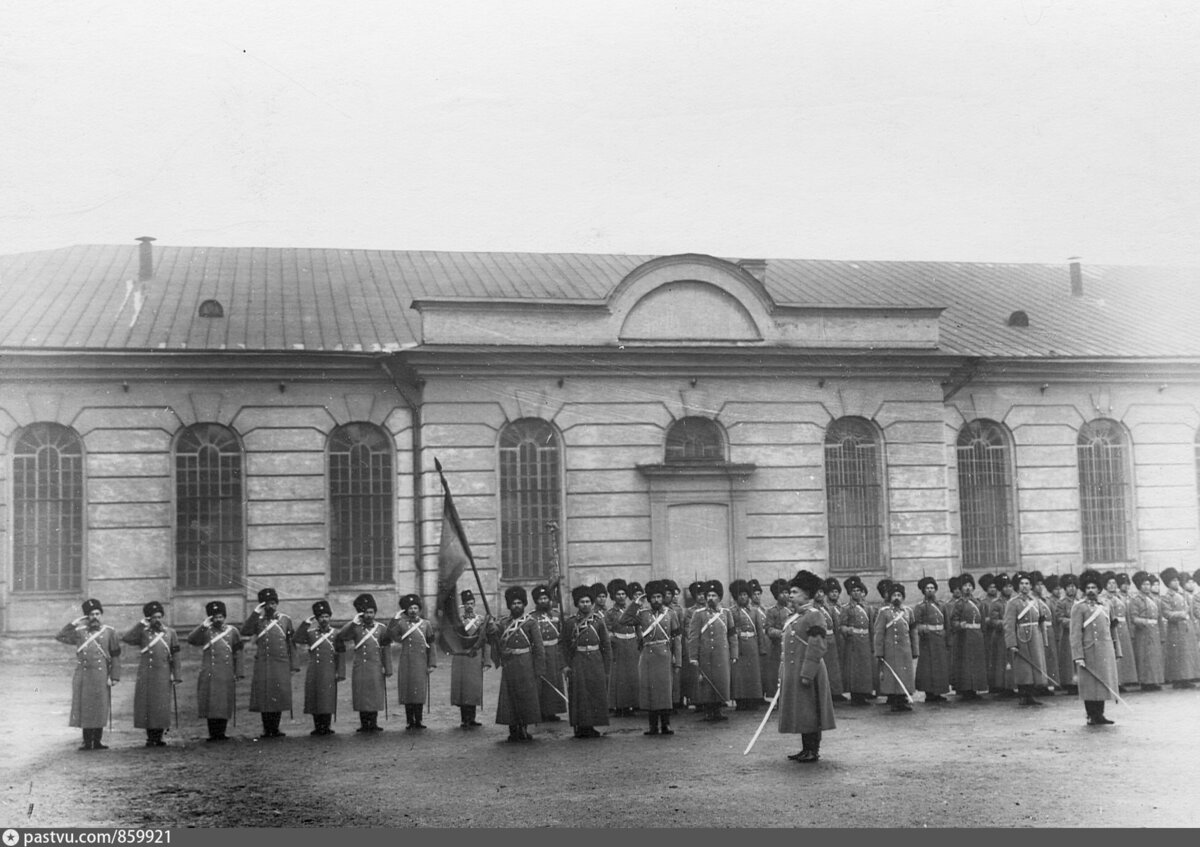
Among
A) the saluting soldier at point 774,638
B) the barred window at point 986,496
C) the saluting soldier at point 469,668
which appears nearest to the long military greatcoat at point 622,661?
the saluting soldier at point 469,668

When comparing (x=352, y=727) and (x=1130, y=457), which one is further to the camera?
(x=1130, y=457)

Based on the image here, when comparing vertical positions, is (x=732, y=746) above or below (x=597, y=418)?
below

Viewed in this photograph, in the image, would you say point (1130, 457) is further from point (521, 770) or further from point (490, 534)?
point (521, 770)

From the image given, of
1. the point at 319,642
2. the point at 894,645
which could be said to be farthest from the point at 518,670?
the point at 894,645

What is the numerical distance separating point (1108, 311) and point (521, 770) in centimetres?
1999

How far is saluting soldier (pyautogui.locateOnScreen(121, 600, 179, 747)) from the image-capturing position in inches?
505

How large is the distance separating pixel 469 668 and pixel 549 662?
0.94 meters

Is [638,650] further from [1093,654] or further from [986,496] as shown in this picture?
[986,496]

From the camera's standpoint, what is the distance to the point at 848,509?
21.9m

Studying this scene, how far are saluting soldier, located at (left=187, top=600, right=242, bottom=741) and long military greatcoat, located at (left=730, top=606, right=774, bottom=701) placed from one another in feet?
19.6

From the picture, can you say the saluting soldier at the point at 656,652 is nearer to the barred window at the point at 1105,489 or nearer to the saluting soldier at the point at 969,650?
the saluting soldier at the point at 969,650

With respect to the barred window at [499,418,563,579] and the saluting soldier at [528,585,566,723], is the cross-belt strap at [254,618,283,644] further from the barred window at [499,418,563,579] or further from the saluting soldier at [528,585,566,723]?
the barred window at [499,418,563,579]

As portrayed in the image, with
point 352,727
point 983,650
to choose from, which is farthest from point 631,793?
point 983,650

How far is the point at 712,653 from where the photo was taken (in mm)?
14414
